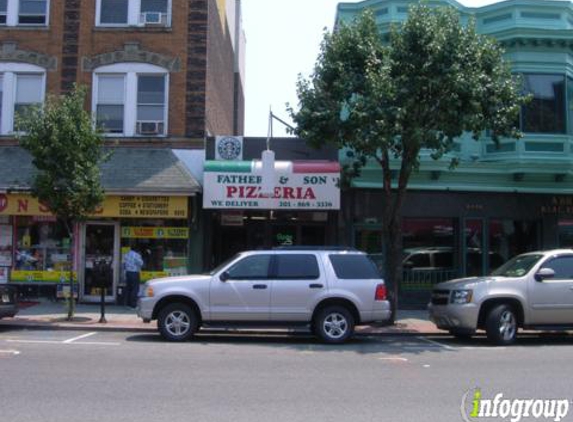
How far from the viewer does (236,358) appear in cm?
1034

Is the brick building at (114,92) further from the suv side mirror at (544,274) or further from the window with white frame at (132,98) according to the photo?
the suv side mirror at (544,274)

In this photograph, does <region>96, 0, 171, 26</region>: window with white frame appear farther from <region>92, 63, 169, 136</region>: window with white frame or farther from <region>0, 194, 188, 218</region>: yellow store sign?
<region>0, 194, 188, 218</region>: yellow store sign

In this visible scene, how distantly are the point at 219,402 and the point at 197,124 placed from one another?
12146 millimetres

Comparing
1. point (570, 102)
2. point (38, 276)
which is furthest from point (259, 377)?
point (570, 102)

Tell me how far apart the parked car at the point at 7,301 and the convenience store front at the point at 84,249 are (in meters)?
4.15

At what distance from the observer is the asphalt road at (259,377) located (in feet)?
22.2

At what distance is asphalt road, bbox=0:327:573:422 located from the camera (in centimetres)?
676

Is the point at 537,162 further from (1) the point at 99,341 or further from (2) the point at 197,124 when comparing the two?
(1) the point at 99,341

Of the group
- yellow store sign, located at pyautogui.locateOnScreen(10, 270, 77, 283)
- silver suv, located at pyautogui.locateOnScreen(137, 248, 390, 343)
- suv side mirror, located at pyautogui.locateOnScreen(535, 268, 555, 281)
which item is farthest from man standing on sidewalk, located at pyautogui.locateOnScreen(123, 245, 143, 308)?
suv side mirror, located at pyautogui.locateOnScreen(535, 268, 555, 281)

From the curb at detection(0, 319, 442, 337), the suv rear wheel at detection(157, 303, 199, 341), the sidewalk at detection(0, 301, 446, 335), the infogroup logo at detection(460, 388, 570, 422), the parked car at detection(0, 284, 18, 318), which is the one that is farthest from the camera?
the sidewalk at detection(0, 301, 446, 335)

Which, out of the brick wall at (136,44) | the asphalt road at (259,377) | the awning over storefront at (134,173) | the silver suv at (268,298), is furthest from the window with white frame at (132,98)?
the silver suv at (268,298)

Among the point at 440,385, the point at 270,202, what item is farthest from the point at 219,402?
the point at 270,202

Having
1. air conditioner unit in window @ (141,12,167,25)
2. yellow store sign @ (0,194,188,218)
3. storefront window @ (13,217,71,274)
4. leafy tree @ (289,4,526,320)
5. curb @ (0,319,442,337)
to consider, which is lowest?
curb @ (0,319,442,337)

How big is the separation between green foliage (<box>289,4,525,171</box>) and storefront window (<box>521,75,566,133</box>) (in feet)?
13.0
